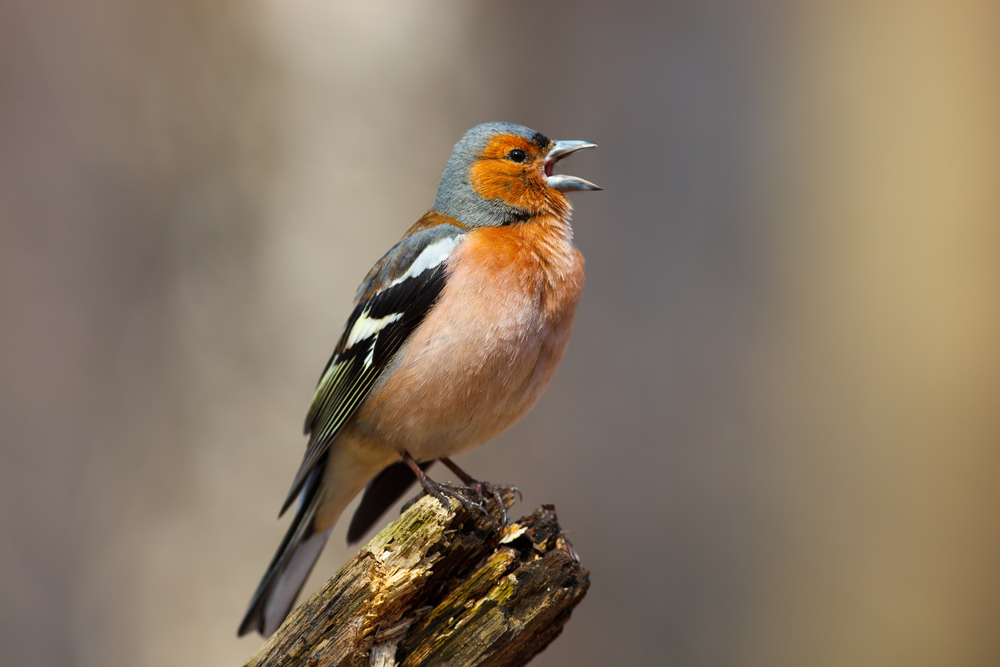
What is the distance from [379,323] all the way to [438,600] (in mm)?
1046

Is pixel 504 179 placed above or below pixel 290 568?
above

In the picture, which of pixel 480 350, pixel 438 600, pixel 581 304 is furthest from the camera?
pixel 581 304

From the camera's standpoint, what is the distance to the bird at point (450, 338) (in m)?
2.32

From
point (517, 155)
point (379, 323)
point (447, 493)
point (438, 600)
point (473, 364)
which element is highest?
point (517, 155)

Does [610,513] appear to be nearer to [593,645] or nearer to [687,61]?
[593,645]

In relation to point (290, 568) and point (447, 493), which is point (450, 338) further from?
point (290, 568)

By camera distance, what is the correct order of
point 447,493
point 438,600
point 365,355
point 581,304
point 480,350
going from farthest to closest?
point 581,304 → point 365,355 → point 480,350 → point 447,493 → point 438,600

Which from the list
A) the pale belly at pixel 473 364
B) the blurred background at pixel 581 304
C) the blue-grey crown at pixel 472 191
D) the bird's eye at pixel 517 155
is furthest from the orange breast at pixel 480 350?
the blurred background at pixel 581 304

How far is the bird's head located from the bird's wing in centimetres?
18

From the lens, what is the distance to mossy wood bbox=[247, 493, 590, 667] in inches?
72.4

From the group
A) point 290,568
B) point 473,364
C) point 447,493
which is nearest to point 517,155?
point 473,364

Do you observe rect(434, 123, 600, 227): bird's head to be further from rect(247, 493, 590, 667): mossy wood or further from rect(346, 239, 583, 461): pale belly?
rect(247, 493, 590, 667): mossy wood

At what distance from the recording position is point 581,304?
4.64 m

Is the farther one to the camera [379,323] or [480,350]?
[379,323]
